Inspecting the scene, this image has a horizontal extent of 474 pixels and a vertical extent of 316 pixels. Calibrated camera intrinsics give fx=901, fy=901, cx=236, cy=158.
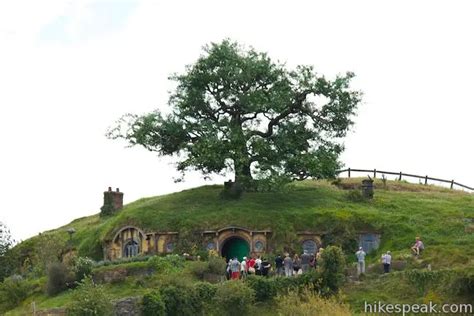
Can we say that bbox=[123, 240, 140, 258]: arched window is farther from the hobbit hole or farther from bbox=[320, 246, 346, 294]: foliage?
bbox=[320, 246, 346, 294]: foliage

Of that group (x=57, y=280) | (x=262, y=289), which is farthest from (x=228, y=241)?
(x=262, y=289)

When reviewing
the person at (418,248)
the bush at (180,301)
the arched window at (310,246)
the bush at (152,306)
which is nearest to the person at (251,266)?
the bush at (180,301)

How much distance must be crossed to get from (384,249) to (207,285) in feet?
43.9

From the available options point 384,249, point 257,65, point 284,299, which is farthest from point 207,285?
point 257,65

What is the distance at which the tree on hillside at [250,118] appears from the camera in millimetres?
58938

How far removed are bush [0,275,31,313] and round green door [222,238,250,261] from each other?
1201 centimetres

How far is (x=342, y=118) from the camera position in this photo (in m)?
→ 61.8

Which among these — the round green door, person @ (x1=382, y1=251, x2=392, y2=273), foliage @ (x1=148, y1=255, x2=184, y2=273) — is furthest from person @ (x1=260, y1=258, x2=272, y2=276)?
the round green door

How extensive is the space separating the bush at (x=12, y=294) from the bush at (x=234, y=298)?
1434cm

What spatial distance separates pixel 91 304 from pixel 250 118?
964 inches

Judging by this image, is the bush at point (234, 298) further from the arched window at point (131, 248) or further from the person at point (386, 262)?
the arched window at point (131, 248)

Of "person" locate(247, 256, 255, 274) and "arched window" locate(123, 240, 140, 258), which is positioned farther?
"arched window" locate(123, 240, 140, 258)

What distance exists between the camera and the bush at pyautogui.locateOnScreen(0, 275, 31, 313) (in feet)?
167

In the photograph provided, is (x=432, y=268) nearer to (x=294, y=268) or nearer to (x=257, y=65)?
(x=294, y=268)
